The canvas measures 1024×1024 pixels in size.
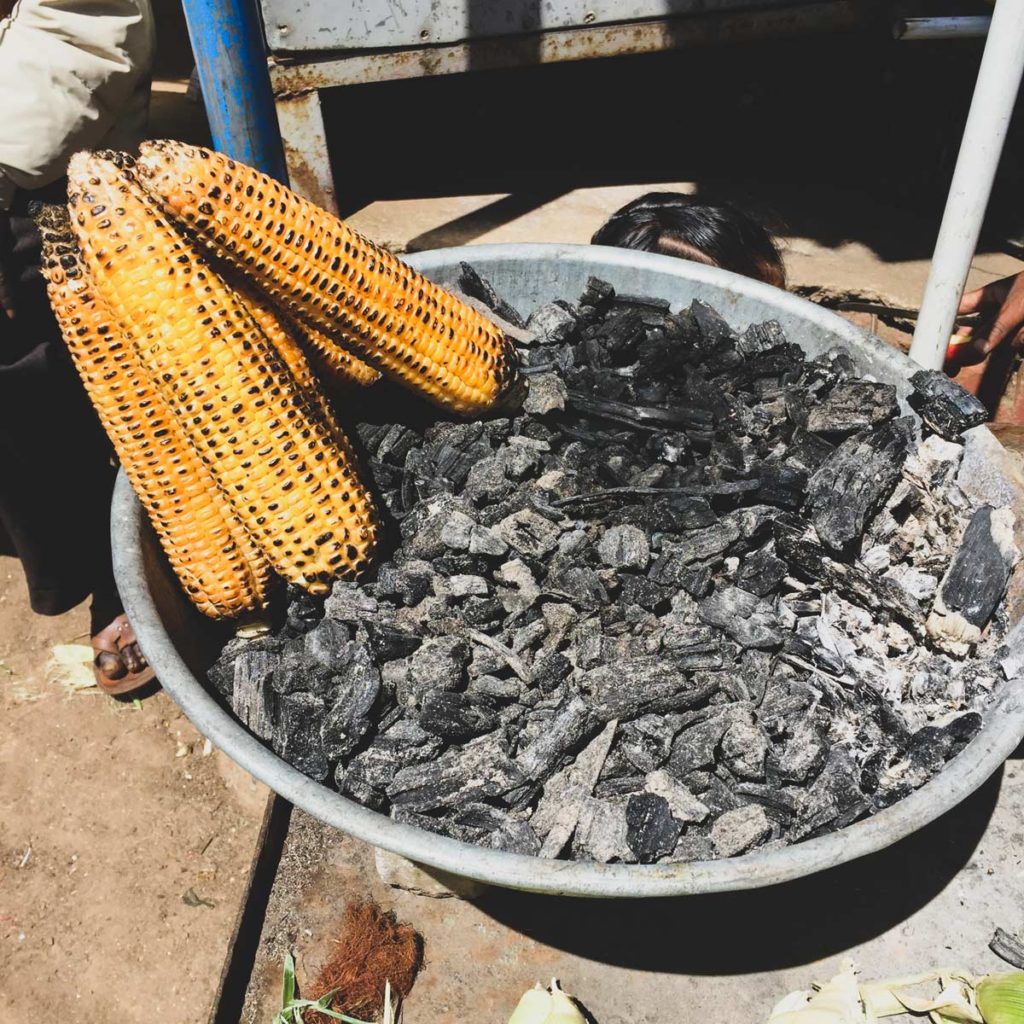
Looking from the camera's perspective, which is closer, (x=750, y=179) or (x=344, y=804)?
(x=344, y=804)

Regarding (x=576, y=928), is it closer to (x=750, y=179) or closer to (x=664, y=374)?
(x=664, y=374)

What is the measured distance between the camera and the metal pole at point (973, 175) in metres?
2.23

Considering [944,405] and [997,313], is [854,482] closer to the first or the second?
[944,405]

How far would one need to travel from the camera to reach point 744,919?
239 cm

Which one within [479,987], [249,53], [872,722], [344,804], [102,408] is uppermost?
[249,53]

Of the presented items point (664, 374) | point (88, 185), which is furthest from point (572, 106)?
point (88, 185)

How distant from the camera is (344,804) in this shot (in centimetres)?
176

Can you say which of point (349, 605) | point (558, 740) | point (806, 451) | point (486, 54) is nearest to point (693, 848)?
point (558, 740)

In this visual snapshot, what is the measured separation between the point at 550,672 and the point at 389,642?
36cm

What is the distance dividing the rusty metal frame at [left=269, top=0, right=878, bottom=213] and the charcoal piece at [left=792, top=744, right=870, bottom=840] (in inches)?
119

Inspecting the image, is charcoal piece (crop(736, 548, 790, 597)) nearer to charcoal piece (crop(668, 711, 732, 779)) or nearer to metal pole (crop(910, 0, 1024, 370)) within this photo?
charcoal piece (crop(668, 711, 732, 779))

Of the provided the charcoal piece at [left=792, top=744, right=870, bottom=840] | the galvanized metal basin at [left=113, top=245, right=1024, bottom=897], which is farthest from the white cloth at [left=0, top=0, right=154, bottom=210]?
the charcoal piece at [left=792, top=744, right=870, bottom=840]

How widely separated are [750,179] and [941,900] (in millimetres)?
3544

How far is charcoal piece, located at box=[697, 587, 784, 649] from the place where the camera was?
2131 millimetres
